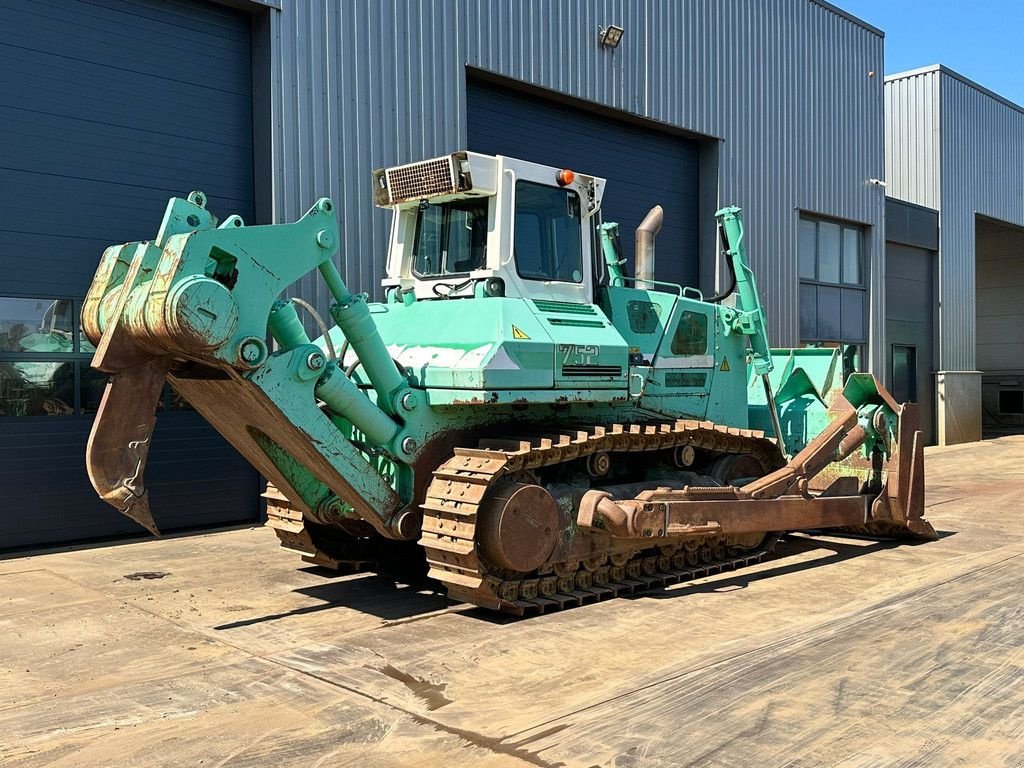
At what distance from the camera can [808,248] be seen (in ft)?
66.0

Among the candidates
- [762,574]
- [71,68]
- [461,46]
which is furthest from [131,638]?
[461,46]

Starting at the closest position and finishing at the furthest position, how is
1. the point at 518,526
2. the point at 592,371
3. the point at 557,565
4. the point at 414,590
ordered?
1. the point at 518,526
2. the point at 557,565
3. the point at 592,371
4. the point at 414,590

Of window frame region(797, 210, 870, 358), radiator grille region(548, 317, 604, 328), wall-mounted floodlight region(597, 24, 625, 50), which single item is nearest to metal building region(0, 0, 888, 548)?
wall-mounted floodlight region(597, 24, 625, 50)

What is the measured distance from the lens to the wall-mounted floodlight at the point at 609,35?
1497cm

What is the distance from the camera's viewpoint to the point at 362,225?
12.1 meters

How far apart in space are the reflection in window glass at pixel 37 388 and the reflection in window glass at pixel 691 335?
6.25m

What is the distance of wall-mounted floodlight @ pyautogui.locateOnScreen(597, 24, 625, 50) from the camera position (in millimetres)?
14969

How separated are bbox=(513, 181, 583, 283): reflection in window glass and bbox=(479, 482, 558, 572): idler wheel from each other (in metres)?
1.79

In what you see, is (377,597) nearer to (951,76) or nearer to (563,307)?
(563,307)

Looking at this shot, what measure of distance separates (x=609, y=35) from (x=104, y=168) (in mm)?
7980

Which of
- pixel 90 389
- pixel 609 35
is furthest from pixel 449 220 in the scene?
pixel 609 35

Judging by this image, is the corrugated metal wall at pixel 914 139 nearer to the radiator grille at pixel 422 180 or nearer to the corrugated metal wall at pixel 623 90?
the corrugated metal wall at pixel 623 90

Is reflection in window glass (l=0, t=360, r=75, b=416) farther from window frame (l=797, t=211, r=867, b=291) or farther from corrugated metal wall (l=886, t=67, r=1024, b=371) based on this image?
corrugated metal wall (l=886, t=67, r=1024, b=371)

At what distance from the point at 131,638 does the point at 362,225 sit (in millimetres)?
6653
